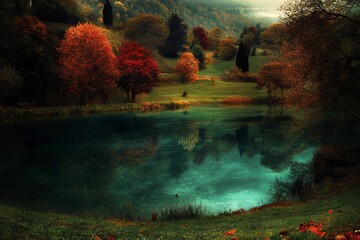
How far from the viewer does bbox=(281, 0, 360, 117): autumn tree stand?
31.8 metres

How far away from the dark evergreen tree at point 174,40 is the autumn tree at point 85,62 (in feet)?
263

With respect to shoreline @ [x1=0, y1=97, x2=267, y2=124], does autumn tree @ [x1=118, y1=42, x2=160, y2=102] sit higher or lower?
higher

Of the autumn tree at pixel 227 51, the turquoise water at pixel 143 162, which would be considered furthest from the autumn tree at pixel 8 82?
the autumn tree at pixel 227 51

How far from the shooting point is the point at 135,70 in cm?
9275

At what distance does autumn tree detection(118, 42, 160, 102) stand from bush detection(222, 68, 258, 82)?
→ 48703 millimetres

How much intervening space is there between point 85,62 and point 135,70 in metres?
15.6

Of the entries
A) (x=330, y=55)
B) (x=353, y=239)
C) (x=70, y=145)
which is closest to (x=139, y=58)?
(x=70, y=145)

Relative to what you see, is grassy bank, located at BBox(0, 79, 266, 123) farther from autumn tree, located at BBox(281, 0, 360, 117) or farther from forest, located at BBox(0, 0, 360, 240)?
autumn tree, located at BBox(281, 0, 360, 117)

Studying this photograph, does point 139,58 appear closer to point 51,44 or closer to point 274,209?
point 51,44

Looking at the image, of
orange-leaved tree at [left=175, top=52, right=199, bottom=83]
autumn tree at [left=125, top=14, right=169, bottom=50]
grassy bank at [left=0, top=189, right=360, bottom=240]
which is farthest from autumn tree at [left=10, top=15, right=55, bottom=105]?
autumn tree at [left=125, top=14, right=169, bottom=50]

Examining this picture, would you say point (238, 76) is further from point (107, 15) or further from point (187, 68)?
point (107, 15)

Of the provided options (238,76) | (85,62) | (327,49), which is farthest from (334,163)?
(238,76)

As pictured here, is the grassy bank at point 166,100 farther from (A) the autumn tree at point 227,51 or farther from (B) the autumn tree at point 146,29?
(B) the autumn tree at point 146,29

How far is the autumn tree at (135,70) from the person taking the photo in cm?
9281
